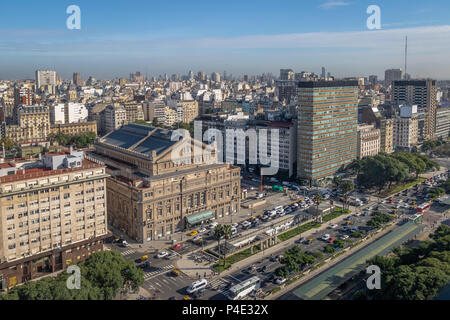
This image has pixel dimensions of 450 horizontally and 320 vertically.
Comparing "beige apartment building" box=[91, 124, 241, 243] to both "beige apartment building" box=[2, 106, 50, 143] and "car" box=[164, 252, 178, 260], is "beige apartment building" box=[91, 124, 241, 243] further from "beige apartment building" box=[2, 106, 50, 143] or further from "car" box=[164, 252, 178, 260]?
"beige apartment building" box=[2, 106, 50, 143]

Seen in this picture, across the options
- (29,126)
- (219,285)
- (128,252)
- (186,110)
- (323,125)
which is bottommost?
(219,285)

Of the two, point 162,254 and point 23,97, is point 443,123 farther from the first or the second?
point 23,97

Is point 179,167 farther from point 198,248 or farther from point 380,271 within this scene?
point 380,271

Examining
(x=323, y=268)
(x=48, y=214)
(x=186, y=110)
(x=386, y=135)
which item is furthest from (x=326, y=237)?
(x=186, y=110)

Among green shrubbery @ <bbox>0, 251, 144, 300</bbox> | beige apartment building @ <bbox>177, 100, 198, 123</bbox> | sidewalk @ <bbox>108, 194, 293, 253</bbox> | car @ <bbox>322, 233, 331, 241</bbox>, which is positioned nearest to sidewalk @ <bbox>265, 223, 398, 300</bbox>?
car @ <bbox>322, 233, 331, 241</bbox>

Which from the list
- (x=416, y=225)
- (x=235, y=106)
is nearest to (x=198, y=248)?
(x=416, y=225)

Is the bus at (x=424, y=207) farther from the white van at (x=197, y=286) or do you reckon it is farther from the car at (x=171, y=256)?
the white van at (x=197, y=286)

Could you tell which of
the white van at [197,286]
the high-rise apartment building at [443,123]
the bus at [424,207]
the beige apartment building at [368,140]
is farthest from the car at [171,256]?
the high-rise apartment building at [443,123]
